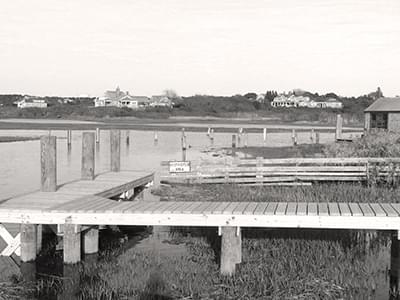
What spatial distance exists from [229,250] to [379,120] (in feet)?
111

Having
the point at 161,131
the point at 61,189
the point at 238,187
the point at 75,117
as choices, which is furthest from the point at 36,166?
the point at 75,117

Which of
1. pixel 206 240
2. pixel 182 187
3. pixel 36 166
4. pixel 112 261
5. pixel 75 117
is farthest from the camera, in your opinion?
pixel 75 117

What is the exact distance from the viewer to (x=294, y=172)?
812 inches

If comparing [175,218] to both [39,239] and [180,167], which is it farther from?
[180,167]

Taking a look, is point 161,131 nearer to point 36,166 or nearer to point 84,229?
point 36,166

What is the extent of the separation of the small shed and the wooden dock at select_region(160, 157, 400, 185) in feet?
64.1

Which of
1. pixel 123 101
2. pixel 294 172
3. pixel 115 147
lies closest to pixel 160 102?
pixel 123 101

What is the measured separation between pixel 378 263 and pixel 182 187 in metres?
10.7

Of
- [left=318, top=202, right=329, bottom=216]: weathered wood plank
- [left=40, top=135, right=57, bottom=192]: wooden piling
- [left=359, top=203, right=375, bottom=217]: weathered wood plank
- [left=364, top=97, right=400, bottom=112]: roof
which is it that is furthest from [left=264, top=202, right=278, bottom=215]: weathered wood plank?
[left=364, top=97, right=400, bottom=112]: roof

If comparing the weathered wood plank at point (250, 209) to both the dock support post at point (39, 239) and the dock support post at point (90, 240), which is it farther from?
the dock support post at point (39, 239)

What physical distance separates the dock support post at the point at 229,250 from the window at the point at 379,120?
107 feet

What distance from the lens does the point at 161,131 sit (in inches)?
2886

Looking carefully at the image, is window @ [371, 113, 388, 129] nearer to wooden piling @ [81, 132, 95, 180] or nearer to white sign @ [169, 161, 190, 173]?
white sign @ [169, 161, 190, 173]

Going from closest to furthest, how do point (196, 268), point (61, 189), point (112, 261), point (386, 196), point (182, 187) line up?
point (196, 268)
point (112, 261)
point (61, 189)
point (386, 196)
point (182, 187)
